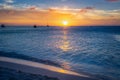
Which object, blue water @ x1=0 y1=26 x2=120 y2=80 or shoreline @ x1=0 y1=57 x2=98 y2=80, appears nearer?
shoreline @ x1=0 y1=57 x2=98 y2=80

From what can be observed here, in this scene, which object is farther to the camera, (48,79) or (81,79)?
(81,79)

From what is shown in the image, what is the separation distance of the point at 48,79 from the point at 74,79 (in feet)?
7.45

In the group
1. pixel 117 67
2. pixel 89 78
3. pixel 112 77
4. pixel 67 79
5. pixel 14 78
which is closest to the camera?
pixel 14 78

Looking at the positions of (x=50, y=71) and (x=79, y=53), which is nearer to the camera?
(x=50, y=71)

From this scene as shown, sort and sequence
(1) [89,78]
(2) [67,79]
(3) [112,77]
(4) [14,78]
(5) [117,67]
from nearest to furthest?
(4) [14,78], (2) [67,79], (1) [89,78], (3) [112,77], (5) [117,67]

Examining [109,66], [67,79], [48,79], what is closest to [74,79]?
[67,79]

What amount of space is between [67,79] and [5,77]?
12.5 ft

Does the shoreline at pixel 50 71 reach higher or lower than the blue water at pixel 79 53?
lower

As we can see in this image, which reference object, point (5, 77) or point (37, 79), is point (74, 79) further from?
point (5, 77)

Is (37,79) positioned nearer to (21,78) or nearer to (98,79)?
(21,78)

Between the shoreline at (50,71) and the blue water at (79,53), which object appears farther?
the blue water at (79,53)

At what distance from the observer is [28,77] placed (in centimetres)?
1072

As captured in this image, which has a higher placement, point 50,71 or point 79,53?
point 79,53

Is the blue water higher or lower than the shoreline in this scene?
higher
